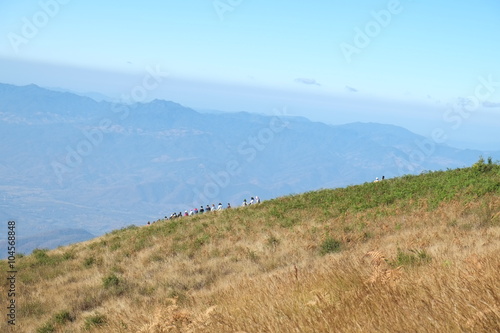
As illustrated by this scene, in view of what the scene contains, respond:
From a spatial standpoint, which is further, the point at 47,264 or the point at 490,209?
the point at 47,264

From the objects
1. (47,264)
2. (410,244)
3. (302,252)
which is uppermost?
(410,244)

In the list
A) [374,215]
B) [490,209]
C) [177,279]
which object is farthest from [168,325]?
[374,215]

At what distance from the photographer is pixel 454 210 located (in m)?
18.1

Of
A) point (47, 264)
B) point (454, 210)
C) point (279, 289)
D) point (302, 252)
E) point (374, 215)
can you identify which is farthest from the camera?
point (47, 264)

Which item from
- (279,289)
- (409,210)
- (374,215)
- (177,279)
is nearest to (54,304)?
(177,279)

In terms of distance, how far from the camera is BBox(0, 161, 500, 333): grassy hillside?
3648 millimetres

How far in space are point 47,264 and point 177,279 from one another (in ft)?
35.1

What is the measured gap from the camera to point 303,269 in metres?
9.28

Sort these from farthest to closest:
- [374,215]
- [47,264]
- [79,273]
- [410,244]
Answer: [47,264] → [374,215] → [79,273] → [410,244]

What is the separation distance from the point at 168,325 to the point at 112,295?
478 inches

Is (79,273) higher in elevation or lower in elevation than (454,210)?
lower

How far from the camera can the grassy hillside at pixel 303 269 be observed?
3648mm

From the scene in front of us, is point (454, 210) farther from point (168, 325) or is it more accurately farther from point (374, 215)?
point (168, 325)

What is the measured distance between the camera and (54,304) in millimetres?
15258
